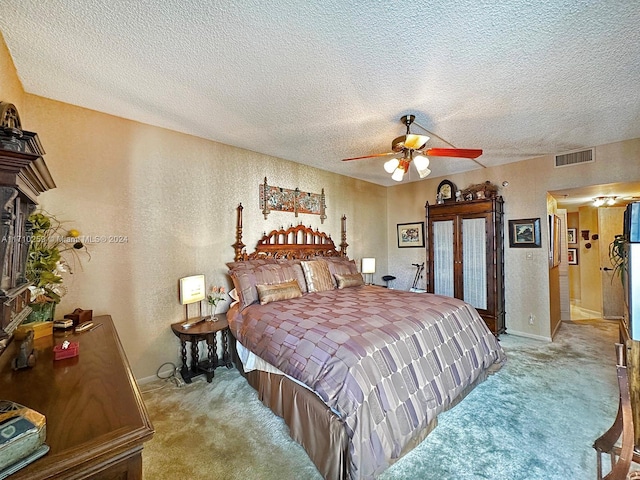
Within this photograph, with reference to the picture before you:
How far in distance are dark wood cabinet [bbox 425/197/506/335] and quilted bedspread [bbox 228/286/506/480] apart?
161 centimetres

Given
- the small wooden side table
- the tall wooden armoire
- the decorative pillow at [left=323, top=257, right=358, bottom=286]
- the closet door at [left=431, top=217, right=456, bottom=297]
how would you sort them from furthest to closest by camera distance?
the closet door at [left=431, top=217, right=456, bottom=297]
the decorative pillow at [left=323, top=257, right=358, bottom=286]
the small wooden side table
the tall wooden armoire

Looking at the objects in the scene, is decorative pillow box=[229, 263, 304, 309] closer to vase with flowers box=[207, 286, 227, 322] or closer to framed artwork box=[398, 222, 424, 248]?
vase with flowers box=[207, 286, 227, 322]

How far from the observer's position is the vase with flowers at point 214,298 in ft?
10.5

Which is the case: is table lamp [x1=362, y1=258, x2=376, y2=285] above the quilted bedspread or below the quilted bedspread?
above

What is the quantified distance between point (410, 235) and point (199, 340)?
4.49 metres

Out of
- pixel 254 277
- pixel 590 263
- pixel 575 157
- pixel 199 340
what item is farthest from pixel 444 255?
pixel 199 340

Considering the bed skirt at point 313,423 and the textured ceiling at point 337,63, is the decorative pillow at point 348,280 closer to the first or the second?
the bed skirt at point 313,423


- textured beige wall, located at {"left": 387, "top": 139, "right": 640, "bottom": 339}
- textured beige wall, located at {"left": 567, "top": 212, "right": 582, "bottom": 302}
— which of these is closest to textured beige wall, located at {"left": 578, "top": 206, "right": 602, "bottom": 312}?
textured beige wall, located at {"left": 567, "top": 212, "right": 582, "bottom": 302}

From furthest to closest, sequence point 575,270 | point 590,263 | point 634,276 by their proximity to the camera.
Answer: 1. point 575,270
2. point 590,263
3. point 634,276

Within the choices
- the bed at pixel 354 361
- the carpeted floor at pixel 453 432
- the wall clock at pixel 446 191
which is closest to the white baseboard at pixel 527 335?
the carpeted floor at pixel 453 432

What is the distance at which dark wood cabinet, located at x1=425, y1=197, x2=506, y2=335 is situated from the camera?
435cm

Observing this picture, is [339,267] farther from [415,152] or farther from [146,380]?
[146,380]

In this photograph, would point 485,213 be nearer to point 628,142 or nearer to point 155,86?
point 628,142

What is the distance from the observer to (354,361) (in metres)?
1.78
